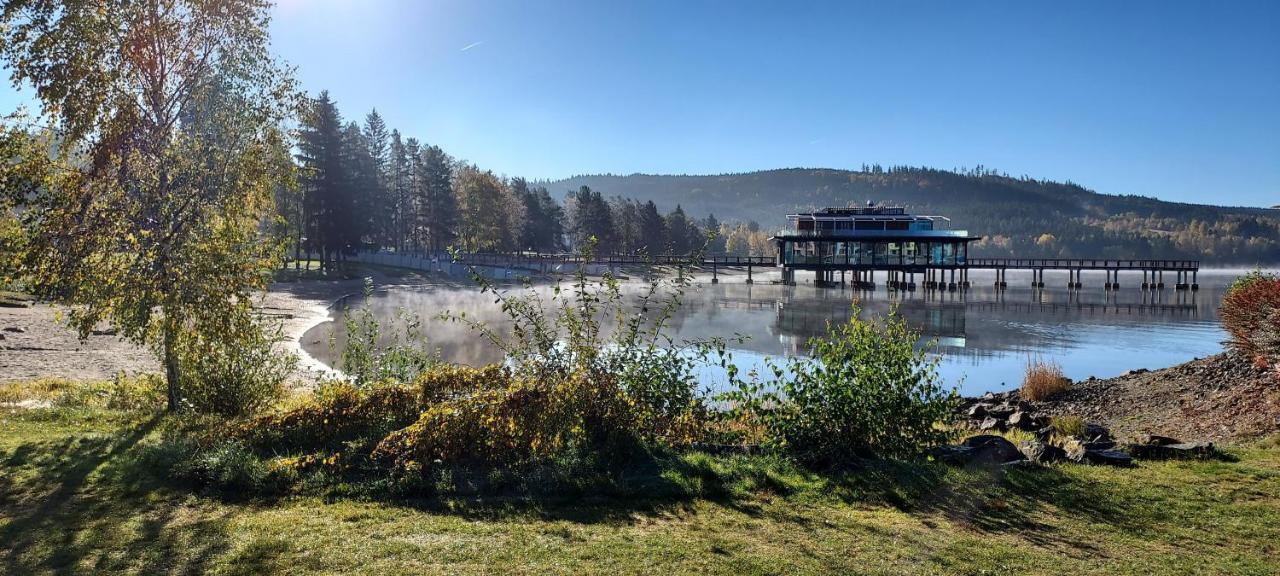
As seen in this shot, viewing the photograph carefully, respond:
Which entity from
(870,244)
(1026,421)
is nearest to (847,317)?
(870,244)

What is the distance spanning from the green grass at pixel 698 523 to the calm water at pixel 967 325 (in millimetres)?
4889

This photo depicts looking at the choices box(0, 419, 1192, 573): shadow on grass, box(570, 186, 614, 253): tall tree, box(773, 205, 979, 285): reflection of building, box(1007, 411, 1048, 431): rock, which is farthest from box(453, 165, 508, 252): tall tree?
box(0, 419, 1192, 573): shadow on grass

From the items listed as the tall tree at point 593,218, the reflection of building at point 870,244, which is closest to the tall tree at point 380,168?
the tall tree at point 593,218

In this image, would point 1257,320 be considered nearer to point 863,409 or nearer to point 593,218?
point 863,409

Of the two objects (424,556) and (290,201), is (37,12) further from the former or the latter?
(290,201)

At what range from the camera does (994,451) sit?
896 cm

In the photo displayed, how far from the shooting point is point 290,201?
68.9 meters

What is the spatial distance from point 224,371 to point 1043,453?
11825 mm

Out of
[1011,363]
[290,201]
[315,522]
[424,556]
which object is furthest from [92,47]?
[290,201]

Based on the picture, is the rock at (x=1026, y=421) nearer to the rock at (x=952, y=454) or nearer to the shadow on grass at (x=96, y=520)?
the rock at (x=952, y=454)

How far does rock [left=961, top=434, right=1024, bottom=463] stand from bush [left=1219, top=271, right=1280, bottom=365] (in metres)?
9.09

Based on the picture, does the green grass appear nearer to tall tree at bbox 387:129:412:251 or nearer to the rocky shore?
the rocky shore

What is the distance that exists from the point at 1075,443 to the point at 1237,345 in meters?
10.4

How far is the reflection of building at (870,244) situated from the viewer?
68.2 meters
